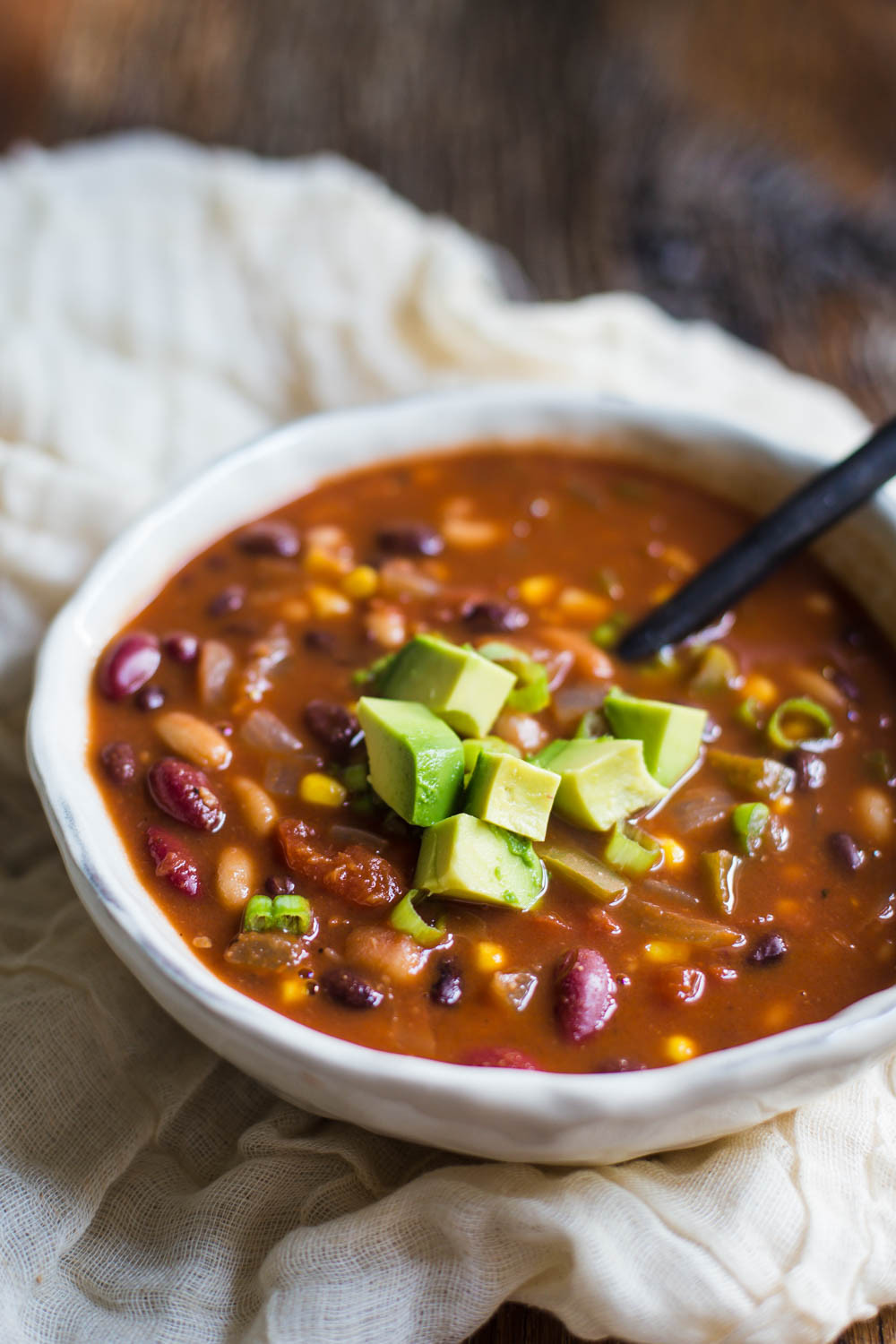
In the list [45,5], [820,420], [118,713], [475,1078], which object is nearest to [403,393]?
[820,420]

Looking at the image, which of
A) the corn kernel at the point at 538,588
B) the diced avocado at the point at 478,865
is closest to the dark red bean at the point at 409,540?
the corn kernel at the point at 538,588

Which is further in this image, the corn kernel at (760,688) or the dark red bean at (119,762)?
the corn kernel at (760,688)

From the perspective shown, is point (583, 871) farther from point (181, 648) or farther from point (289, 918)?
point (181, 648)

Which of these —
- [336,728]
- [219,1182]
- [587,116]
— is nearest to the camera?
[219,1182]

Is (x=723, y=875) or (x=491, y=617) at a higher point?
(x=723, y=875)

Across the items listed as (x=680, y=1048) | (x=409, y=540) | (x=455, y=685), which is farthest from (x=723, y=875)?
(x=409, y=540)

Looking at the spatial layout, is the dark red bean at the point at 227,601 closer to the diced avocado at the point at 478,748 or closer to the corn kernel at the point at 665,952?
the diced avocado at the point at 478,748

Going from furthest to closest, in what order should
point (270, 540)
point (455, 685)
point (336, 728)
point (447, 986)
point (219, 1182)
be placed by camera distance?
point (270, 540) < point (336, 728) < point (455, 685) < point (219, 1182) < point (447, 986)
